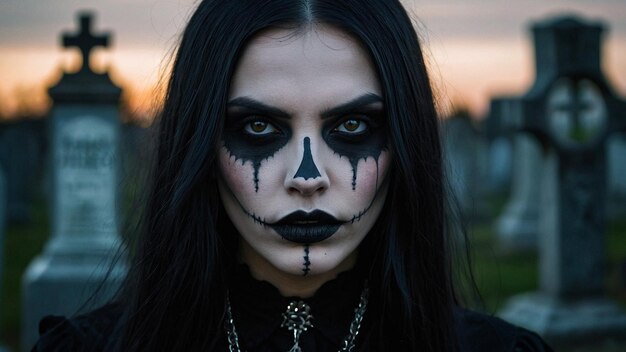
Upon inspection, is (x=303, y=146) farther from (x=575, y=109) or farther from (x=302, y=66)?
(x=575, y=109)

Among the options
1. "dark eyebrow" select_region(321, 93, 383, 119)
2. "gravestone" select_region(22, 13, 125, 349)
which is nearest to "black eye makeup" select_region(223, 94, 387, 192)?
"dark eyebrow" select_region(321, 93, 383, 119)

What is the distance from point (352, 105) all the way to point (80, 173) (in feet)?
17.7

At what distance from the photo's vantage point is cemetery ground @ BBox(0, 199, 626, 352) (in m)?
7.98

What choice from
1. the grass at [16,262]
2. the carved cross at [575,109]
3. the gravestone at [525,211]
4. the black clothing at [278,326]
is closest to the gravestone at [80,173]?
the grass at [16,262]

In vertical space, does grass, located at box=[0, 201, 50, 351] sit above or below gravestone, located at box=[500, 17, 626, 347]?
below

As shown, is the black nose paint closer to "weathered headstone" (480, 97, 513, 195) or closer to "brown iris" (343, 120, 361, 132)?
"brown iris" (343, 120, 361, 132)

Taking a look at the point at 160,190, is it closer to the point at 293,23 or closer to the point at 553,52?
the point at 293,23

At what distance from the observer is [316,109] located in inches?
82.0

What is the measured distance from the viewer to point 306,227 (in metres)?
2.07

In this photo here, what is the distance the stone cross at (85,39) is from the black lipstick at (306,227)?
5424 millimetres

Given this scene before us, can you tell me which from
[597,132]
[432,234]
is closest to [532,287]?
[597,132]

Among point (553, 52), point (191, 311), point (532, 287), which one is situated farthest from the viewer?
point (532, 287)

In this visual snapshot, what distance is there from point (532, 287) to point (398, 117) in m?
7.64

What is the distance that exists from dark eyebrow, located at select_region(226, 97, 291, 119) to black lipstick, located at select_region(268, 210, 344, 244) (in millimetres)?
240
